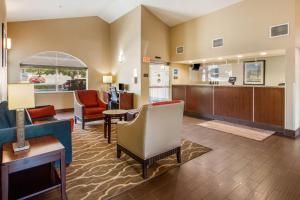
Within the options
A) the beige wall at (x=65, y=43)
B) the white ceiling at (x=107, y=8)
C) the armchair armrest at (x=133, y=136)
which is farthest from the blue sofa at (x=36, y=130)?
the beige wall at (x=65, y=43)

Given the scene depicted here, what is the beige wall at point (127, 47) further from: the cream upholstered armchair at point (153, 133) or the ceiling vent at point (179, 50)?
the cream upholstered armchair at point (153, 133)

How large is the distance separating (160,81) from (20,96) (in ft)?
20.3

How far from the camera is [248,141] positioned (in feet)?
13.1

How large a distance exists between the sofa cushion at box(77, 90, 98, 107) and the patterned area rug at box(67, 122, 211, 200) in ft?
5.72

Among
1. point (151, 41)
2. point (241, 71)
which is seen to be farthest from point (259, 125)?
point (151, 41)

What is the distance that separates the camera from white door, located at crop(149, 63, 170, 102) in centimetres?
757

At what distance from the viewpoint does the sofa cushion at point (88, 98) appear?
5.47m

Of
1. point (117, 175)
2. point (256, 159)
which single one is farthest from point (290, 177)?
point (117, 175)

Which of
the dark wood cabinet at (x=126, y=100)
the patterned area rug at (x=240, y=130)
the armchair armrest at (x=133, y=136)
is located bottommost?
the patterned area rug at (x=240, y=130)

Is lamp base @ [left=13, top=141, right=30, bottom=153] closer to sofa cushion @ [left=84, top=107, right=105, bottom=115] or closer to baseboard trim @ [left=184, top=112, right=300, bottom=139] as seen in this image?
sofa cushion @ [left=84, top=107, right=105, bottom=115]

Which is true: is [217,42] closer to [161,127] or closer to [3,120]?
[161,127]

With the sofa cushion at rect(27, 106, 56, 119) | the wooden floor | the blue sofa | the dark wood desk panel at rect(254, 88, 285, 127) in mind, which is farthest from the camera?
the dark wood desk panel at rect(254, 88, 285, 127)

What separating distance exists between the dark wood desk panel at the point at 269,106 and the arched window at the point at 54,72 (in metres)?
6.43

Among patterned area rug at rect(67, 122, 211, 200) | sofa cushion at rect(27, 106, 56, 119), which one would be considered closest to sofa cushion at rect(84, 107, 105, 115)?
sofa cushion at rect(27, 106, 56, 119)
